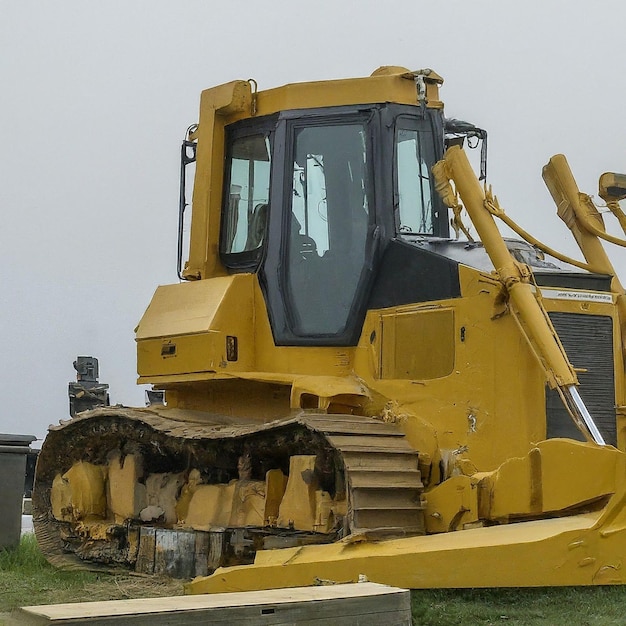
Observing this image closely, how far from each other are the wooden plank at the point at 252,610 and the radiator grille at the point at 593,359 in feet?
10.3

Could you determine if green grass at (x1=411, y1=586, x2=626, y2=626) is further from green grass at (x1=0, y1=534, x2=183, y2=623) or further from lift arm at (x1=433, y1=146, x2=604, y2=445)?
green grass at (x1=0, y1=534, x2=183, y2=623)

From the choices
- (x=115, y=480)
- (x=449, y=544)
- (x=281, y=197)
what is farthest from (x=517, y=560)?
(x=115, y=480)

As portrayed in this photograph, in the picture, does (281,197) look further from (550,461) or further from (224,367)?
(550,461)

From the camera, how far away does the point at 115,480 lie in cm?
923

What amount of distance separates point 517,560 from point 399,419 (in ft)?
6.02

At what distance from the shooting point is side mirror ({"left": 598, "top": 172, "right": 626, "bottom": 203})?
27.3 ft

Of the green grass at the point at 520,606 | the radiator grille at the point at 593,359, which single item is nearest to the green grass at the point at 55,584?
the green grass at the point at 520,606

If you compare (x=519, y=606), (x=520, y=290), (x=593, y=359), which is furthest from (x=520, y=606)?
(x=593, y=359)

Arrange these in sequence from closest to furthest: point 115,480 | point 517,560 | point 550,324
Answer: point 517,560, point 550,324, point 115,480

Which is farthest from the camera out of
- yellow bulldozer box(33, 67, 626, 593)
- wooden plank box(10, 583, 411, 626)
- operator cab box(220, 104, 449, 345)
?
operator cab box(220, 104, 449, 345)

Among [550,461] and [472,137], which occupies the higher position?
[472,137]

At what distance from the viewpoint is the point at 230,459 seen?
8406 mm

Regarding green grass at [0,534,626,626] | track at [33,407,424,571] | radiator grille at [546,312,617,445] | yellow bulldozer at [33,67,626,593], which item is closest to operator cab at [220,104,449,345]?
yellow bulldozer at [33,67,626,593]

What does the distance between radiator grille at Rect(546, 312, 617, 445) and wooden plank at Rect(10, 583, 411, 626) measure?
3143 millimetres
